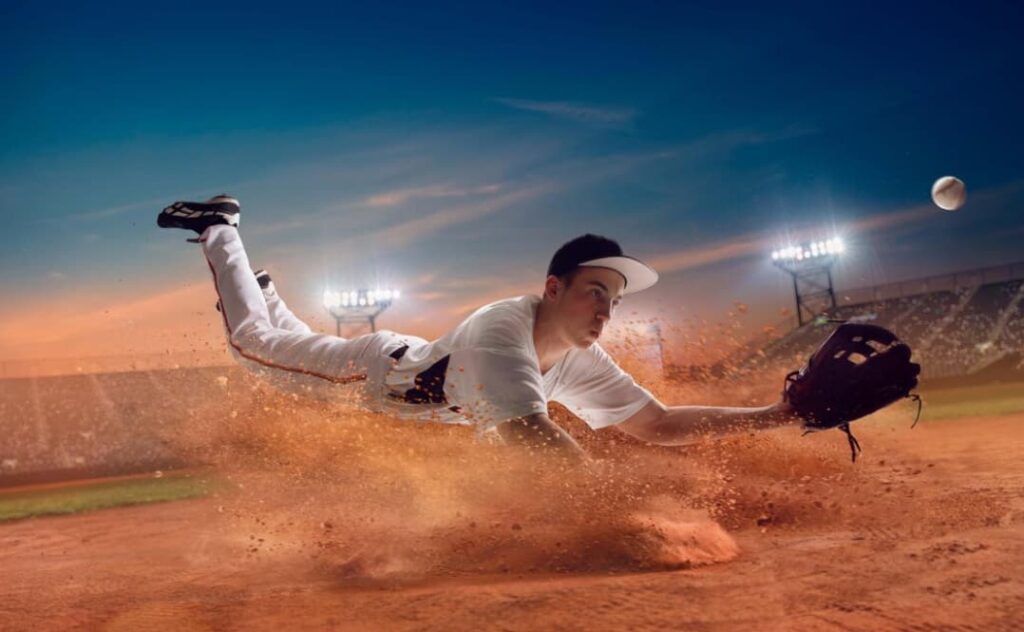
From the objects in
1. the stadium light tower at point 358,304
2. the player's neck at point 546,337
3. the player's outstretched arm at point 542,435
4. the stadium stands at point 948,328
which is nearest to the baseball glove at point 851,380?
the player's neck at point 546,337

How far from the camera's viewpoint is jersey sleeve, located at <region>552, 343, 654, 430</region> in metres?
4.07

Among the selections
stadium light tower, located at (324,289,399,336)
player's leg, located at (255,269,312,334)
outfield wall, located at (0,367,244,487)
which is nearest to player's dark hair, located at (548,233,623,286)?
player's leg, located at (255,269,312,334)

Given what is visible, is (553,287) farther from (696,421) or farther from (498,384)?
(696,421)

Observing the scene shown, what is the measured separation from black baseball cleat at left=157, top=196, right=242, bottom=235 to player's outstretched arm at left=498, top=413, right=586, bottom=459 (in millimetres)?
3167

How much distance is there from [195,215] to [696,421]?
375 cm

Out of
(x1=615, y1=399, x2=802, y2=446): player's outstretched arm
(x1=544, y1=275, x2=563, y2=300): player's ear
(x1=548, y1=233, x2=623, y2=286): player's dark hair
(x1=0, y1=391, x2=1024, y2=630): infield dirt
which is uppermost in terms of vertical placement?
(x1=548, y1=233, x2=623, y2=286): player's dark hair

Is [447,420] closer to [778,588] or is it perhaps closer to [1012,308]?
[778,588]

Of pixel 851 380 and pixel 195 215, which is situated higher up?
pixel 195 215

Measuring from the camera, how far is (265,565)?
421cm

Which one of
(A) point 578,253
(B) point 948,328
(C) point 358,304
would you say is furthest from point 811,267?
(A) point 578,253

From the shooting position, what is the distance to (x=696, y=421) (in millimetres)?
3928

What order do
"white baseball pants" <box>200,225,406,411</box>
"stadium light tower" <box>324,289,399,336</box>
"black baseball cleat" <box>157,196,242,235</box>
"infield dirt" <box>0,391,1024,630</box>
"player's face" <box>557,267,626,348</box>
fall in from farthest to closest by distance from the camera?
1. "stadium light tower" <box>324,289,399,336</box>
2. "black baseball cleat" <box>157,196,242,235</box>
3. "white baseball pants" <box>200,225,406,411</box>
4. "player's face" <box>557,267,626,348</box>
5. "infield dirt" <box>0,391,1024,630</box>

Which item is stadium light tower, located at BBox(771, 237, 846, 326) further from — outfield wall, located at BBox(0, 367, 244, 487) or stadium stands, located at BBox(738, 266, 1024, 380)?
outfield wall, located at BBox(0, 367, 244, 487)

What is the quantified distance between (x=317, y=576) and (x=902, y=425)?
37.9 ft
